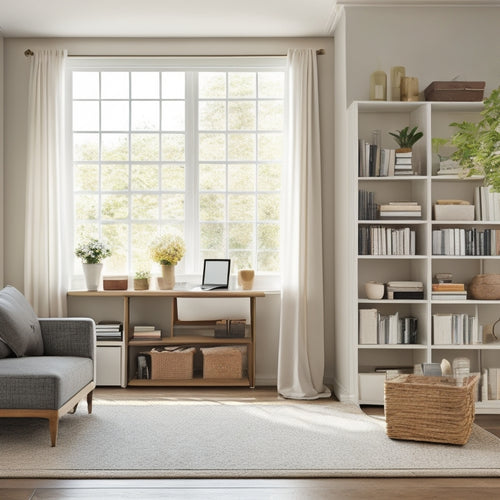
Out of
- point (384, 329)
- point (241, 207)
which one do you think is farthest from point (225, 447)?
point (241, 207)

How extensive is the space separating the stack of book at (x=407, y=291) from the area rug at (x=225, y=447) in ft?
2.88

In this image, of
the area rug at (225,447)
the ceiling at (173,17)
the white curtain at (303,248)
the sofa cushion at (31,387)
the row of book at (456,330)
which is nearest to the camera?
the area rug at (225,447)

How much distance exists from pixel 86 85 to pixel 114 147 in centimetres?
58

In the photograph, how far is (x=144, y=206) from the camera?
5805mm

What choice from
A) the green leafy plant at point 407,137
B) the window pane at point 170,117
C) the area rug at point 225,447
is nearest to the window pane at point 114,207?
the window pane at point 170,117

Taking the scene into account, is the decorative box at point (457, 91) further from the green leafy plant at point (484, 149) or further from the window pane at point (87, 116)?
the window pane at point (87, 116)

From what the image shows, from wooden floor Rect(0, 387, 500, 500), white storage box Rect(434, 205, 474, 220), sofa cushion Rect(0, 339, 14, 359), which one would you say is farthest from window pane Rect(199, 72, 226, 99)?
wooden floor Rect(0, 387, 500, 500)

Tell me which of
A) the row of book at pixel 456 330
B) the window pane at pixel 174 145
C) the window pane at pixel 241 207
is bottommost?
the row of book at pixel 456 330

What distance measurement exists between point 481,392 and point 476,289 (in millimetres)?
736

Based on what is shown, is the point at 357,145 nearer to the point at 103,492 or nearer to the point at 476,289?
the point at 476,289

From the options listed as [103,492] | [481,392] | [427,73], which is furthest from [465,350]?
[103,492]

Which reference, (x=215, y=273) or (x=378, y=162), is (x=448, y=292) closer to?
(x=378, y=162)

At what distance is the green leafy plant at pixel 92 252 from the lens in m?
5.45

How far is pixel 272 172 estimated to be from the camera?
19.0 feet
